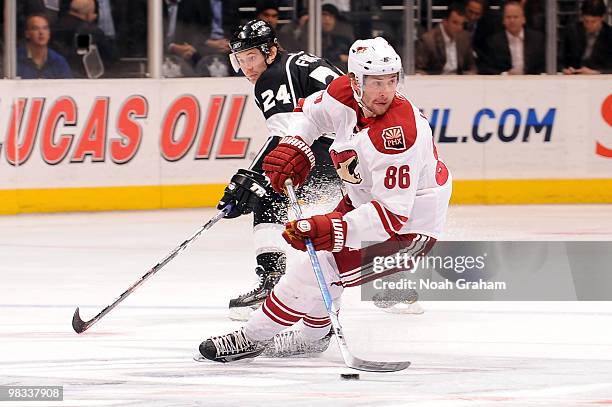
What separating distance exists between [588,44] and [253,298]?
5.05 metres

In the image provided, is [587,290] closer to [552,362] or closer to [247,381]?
[552,362]

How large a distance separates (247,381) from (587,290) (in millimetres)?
2312

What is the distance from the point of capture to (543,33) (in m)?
10.1

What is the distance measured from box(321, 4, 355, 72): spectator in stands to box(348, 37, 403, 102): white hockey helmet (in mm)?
A: 5540

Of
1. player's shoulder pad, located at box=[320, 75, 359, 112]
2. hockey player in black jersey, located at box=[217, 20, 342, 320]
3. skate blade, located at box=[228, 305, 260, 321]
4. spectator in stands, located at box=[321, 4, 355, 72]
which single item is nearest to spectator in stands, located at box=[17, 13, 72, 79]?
spectator in stands, located at box=[321, 4, 355, 72]

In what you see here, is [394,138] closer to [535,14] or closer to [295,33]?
[295,33]

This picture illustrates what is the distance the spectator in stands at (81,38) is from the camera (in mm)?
9242

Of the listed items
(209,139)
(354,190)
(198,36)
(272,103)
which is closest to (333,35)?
(198,36)

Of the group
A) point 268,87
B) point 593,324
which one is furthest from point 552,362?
point 268,87

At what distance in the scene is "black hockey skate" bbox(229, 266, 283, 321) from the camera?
554 cm

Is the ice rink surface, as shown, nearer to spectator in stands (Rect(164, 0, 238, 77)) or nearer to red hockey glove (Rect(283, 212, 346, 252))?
red hockey glove (Rect(283, 212, 346, 252))

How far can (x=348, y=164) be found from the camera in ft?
14.5

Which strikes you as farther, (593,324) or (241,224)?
(241,224)

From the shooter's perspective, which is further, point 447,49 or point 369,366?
point 447,49
